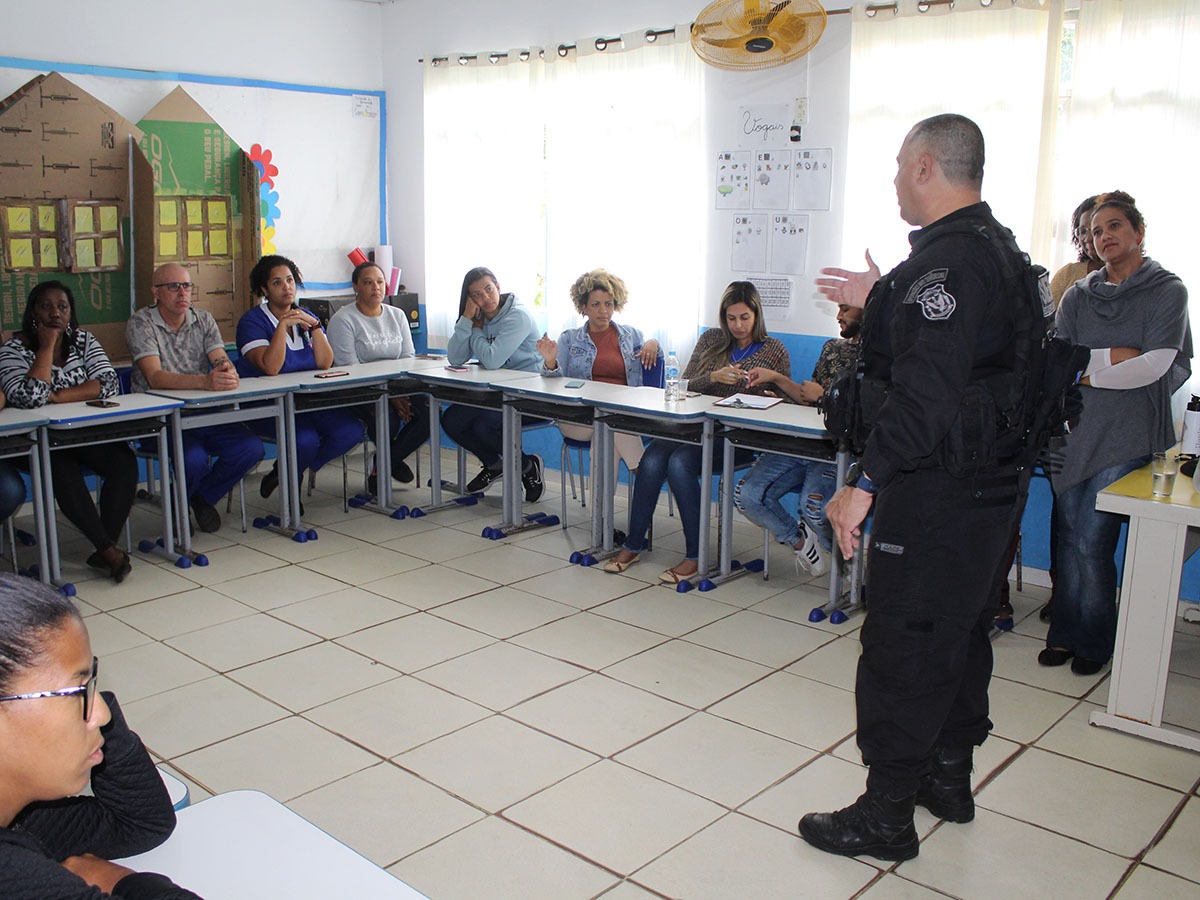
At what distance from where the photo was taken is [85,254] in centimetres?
568

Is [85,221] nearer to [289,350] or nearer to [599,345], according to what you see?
[289,350]

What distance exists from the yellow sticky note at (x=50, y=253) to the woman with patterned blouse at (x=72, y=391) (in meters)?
0.95

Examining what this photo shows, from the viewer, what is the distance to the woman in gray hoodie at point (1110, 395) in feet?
11.5

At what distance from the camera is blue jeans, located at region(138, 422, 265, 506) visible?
514 centimetres

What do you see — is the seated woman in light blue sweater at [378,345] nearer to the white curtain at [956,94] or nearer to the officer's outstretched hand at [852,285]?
the white curtain at [956,94]

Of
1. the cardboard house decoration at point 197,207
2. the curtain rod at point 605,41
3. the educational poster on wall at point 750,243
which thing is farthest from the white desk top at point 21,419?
the curtain rod at point 605,41

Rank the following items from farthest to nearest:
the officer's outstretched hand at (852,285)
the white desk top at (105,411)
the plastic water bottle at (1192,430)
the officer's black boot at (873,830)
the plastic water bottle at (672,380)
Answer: the plastic water bottle at (672,380)
the white desk top at (105,411)
the plastic water bottle at (1192,430)
the officer's outstretched hand at (852,285)
the officer's black boot at (873,830)

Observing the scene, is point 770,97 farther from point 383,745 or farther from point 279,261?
point 383,745

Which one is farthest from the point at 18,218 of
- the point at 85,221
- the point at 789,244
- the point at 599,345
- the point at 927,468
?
the point at 927,468

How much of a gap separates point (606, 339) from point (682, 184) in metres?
0.97

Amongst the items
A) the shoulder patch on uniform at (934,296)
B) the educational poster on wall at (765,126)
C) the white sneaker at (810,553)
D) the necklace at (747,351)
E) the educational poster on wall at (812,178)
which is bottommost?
the white sneaker at (810,553)

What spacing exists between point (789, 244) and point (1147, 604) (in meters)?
2.76

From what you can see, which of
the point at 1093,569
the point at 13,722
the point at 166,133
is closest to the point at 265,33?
the point at 166,133

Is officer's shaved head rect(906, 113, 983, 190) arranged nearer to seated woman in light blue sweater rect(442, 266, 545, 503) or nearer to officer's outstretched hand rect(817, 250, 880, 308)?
officer's outstretched hand rect(817, 250, 880, 308)
